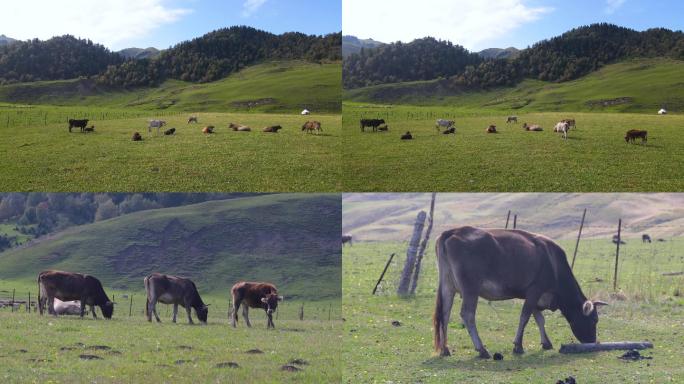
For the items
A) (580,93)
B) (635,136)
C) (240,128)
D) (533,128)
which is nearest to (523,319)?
(635,136)

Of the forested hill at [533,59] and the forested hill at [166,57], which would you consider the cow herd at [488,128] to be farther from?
the forested hill at [166,57]

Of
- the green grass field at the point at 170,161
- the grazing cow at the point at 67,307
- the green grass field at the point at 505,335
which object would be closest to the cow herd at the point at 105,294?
the grazing cow at the point at 67,307

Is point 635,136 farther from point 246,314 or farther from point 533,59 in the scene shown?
point 246,314

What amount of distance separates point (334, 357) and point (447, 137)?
23285 mm

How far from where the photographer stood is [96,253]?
2280 inches

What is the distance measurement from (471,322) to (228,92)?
8522cm

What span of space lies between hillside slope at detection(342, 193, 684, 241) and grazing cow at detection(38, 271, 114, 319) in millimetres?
15678

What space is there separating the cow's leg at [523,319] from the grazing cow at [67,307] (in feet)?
72.1

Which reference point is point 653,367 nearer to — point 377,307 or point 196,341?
point 377,307

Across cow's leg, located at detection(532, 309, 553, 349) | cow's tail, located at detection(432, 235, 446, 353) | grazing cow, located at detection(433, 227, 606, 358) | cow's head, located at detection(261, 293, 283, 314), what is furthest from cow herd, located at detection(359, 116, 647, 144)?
cow's tail, located at detection(432, 235, 446, 353)

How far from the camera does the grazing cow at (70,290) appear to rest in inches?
1163

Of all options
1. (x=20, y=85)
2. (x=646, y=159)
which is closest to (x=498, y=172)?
(x=646, y=159)

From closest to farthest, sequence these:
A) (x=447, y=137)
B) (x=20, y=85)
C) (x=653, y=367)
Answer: (x=653, y=367) < (x=447, y=137) < (x=20, y=85)

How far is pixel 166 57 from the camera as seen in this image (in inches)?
3883
